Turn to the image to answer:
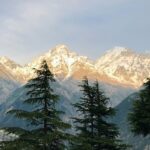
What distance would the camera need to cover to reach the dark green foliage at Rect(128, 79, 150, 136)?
4225 cm

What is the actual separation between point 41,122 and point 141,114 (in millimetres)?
16654

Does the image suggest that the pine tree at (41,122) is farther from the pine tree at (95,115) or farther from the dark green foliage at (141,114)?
the dark green foliage at (141,114)

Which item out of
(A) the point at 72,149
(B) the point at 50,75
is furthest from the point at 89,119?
(B) the point at 50,75

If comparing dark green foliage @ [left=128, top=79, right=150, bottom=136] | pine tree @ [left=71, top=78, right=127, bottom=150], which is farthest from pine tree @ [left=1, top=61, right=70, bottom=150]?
dark green foliage @ [left=128, top=79, right=150, bottom=136]

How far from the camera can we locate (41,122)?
91.9ft

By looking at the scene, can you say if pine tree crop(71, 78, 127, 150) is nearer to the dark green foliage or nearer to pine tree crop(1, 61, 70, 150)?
the dark green foliage

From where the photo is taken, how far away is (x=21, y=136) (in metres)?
27.2

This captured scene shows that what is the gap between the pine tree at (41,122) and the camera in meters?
26.4

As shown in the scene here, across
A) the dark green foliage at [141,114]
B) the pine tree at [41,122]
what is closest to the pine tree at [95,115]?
the dark green foliage at [141,114]

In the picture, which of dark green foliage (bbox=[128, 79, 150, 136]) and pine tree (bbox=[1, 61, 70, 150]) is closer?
pine tree (bbox=[1, 61, 70, 150])

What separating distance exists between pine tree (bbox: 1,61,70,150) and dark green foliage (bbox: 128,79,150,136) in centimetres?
1451

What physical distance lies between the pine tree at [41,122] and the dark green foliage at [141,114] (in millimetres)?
14512

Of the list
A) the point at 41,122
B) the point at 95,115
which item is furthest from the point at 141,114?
the point at 41,122

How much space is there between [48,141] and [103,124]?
46.5 ft
